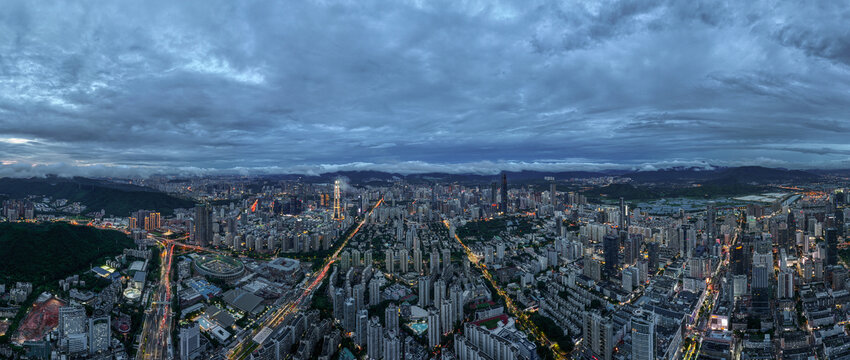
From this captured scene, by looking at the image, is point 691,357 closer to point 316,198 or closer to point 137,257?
point 137,257

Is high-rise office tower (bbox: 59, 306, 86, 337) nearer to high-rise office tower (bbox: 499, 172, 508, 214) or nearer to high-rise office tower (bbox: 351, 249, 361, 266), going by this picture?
high-rise office tower (bbox: 351, 249, 361, 266)

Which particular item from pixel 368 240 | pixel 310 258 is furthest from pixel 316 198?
pixel 310 258

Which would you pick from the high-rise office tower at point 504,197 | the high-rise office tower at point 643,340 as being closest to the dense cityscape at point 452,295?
the high-rise office tower at point 643,340

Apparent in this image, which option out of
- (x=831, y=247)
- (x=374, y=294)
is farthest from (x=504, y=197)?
(x=374, y=294)

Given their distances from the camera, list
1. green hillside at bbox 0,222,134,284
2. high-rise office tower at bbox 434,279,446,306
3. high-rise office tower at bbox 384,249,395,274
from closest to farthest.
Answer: high-rise office tower at bbox 434,279,446,306 → green hillside at bbox 0,222,134,284 → high-rise office tower at bbox 384,249,395,274

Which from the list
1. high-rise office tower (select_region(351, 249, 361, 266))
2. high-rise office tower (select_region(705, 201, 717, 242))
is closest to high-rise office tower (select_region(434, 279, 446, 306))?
high-rise office tower (select_region(351, 249, 361, 266))
